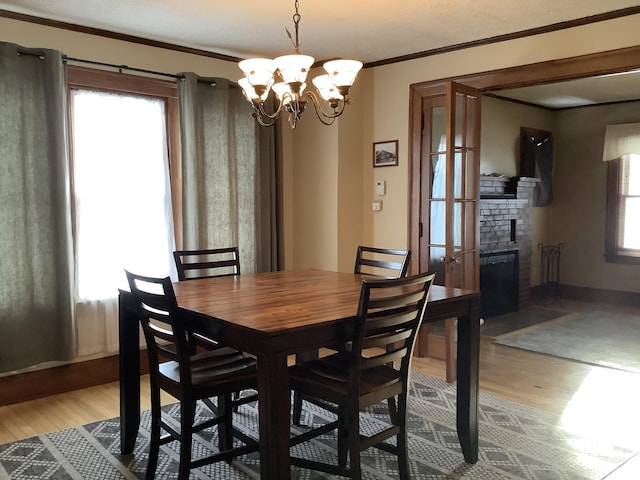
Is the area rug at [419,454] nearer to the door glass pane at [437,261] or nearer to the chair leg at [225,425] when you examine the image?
the chair leg at [225,425]

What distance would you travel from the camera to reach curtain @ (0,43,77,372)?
348 centimetres

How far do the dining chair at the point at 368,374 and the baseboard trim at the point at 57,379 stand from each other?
6.69 feet

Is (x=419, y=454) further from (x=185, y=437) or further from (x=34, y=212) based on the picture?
(x=34, y=212)

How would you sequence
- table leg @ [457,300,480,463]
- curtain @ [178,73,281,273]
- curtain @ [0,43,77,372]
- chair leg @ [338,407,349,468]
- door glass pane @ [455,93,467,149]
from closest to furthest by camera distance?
chair leg @ [338,407,349,468], table leg @ [457,300,480,463], curtain @ [0,43,77,372], door glass pane @ [455,93,467,149], curtain @ [178,73,281,273]

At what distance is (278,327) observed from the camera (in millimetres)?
2078

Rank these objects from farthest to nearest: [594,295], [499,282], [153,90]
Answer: [594,295] < [499,282] < [153,90]

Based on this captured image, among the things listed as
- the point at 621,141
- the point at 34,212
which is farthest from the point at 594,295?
the point at 34,212

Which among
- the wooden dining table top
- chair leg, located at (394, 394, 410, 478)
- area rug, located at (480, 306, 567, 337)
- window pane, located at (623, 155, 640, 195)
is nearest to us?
the wooden dining table top

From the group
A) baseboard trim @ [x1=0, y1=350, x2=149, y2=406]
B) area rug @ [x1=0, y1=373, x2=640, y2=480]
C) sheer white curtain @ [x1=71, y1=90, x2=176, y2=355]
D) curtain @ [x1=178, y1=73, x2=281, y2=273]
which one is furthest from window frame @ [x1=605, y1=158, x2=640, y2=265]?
baseboard trim @ [x1=0, y1=350, x2=149, y2=406]

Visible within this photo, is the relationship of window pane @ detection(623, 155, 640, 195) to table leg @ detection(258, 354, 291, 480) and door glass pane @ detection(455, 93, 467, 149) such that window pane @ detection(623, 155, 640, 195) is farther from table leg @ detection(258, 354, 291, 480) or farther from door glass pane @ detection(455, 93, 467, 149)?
table leg @ detection(258, 354, 291, 480)

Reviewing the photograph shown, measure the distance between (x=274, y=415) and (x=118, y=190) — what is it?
2.56m

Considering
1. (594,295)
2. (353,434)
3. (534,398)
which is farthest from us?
(594,295)

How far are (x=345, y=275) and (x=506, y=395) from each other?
1.38 metres

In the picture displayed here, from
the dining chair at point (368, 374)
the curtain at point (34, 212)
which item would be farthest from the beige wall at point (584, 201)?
the curtain at point (34, 212)
